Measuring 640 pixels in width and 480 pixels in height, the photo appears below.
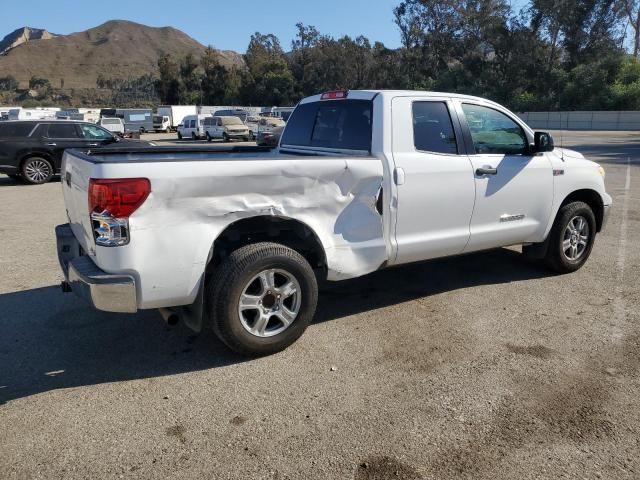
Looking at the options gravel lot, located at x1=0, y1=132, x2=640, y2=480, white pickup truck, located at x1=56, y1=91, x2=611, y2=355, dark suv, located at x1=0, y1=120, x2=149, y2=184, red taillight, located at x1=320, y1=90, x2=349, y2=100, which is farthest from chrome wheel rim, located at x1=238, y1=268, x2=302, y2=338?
dark suv, located at x1=0, y1=120, x2=149, y2=184

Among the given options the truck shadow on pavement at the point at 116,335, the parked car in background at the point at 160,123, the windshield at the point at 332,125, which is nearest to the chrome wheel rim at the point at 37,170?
the truck shadow on pavement at the point at 116,335

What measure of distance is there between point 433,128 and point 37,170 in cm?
1257

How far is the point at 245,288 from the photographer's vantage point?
149 inches

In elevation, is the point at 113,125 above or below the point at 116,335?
above

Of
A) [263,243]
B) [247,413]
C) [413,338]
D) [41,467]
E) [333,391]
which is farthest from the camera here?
[413,338]

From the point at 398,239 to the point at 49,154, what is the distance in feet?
41.3

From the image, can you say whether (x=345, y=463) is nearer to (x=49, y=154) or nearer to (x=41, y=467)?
(x=41, y=467)

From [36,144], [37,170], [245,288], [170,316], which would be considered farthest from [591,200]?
[37,170]

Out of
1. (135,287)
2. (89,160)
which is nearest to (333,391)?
(135,287)

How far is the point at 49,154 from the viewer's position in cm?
1427

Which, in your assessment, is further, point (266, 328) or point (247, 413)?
point (266, 328)

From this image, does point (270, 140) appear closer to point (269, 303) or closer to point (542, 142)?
point (542, 142)

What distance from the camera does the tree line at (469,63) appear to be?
188 ft

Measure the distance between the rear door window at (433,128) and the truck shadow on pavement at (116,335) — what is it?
149 cm
